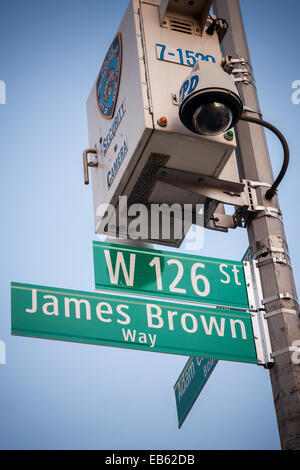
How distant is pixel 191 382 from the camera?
548cm

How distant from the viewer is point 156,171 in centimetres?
507

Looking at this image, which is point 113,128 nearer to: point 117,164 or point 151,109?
point 117,164

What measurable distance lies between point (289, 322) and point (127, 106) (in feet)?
6.25

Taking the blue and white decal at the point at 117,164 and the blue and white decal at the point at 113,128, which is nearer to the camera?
the blue and white decal at the point at 117,164

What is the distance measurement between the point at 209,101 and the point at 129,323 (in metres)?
1.48

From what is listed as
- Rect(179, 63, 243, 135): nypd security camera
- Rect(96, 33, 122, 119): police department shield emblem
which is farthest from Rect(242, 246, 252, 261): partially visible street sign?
Rect(96, 33, 122, 119): police department shield emblem

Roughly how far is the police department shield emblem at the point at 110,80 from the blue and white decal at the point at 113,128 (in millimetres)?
126

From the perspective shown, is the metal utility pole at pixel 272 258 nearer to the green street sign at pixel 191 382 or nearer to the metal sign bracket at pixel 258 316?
the metal sign bracket at pixel 258 316

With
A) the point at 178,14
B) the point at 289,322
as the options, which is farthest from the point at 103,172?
the point at 289,322

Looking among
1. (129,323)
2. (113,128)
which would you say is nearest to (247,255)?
(129,323)

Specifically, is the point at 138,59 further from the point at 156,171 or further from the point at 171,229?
the point at 171,229

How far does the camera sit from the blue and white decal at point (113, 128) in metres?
5.36

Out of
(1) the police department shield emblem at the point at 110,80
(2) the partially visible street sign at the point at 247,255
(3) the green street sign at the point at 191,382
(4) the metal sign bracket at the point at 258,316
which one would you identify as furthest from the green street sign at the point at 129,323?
(1) the police department shield emblem at the point at 110,80

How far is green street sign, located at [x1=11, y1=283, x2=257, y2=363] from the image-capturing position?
4.54 meters
